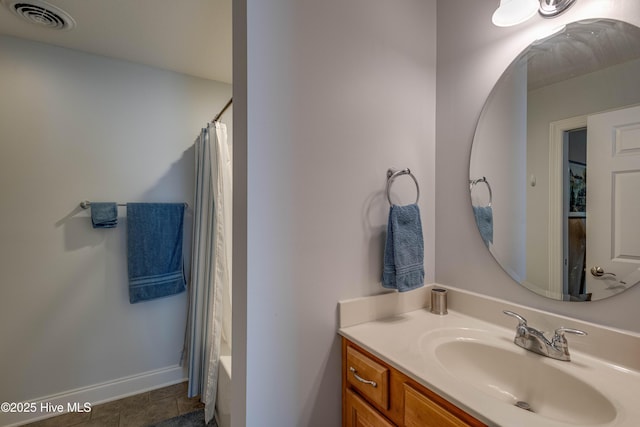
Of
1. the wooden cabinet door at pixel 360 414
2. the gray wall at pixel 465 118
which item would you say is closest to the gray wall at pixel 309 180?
the wooden cabinet door at pixel 360 414

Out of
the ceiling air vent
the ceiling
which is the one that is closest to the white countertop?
the ceiling

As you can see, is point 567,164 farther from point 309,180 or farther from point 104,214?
point 104,214

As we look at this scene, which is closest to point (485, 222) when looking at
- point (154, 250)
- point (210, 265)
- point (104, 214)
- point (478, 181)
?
point (478, 181)

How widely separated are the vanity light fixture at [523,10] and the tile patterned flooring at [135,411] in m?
2.77

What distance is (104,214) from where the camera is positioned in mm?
1863

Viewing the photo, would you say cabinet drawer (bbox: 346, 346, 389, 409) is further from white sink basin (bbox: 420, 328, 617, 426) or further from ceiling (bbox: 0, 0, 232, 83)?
ceiling (bbox: 0, 0, 232, 83)

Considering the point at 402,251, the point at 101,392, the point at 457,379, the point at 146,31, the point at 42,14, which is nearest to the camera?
the point at 457,379

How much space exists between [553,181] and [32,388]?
3106mm

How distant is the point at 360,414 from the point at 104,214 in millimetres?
2004

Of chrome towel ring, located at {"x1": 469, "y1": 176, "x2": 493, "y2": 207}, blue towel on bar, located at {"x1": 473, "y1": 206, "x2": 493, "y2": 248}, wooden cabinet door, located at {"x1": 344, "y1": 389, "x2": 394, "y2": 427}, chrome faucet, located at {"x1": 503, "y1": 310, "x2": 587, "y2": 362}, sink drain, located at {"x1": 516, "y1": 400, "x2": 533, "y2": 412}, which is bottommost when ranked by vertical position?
wooden cabinet door, located at {"x1": 344, "y1": 389, "x2": 394, "y2": 427}

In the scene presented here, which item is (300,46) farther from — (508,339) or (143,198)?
(143,198)

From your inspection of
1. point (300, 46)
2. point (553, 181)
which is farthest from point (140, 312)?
point (553, 181)

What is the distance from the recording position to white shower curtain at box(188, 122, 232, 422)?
1678mm

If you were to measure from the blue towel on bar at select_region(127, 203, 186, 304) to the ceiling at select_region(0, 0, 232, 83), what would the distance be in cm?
108
